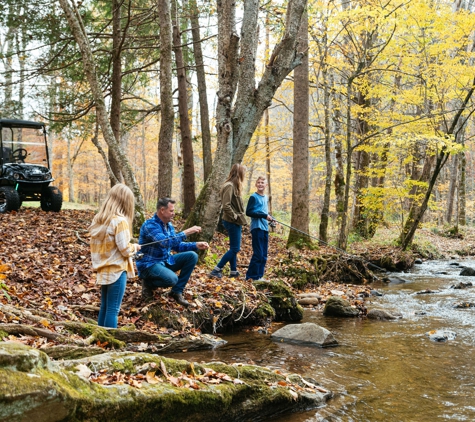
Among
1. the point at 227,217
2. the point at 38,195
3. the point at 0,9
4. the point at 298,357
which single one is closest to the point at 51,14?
the point at 0,9

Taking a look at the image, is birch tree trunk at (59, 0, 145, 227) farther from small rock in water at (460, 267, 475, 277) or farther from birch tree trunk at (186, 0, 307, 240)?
small rock in water at (460, 267, 475, 277)

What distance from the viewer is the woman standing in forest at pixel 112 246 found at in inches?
174

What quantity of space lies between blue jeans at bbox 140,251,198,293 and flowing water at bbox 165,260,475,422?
97 cm

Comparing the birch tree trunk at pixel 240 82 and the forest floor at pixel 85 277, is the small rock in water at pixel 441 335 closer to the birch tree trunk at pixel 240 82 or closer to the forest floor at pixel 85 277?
the forest floor at pixel 85 277

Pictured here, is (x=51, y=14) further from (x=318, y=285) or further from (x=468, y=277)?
(x=468, y=277)

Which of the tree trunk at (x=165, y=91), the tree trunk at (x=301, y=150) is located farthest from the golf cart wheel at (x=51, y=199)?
the tree trunk at (x=301, y=150)

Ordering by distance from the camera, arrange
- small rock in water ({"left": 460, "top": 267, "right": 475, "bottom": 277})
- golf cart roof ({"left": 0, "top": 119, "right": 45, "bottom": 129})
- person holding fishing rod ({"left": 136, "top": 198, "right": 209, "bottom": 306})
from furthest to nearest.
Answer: golf cart roof ({"left": 0, "top": 119, "right": 45, "bottom": 129}), small rock in water ({"left": 460, "top": 267, "right": 475, "bottom": 277}), person holding fishing rod ({"left": 136, "top": 198, "right": 209, "bottom": 306})

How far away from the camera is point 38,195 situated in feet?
42.1

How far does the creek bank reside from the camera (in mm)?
1849

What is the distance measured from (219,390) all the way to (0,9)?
39.6 feet

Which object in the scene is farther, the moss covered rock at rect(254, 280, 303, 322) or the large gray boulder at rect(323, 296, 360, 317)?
the large gray boulder at rect(323, 296, 360, 317)

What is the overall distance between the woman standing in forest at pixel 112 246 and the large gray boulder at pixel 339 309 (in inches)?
161

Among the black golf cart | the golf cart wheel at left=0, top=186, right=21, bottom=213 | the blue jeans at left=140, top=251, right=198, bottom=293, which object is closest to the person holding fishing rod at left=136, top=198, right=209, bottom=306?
the blue jeans at left=140, top=251, right=198, bottom=293

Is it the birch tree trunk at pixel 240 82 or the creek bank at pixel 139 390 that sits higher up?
the birch tree trunk at pixel 240 82
